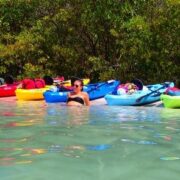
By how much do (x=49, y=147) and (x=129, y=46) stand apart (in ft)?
44.2

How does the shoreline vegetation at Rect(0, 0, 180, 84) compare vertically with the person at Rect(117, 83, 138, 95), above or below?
above

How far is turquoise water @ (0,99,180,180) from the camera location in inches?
140

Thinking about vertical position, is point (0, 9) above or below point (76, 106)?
above

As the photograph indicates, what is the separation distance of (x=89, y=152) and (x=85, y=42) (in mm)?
15721

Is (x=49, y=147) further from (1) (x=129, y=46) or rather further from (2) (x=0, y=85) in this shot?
(1) (x=129, y=46)

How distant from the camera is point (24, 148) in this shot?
4.57 metres

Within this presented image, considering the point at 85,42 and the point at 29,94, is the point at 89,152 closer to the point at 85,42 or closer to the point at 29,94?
the point at 29,94

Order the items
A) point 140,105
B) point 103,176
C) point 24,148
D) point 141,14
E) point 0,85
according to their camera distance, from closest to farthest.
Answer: point 103,176 → point 24,148 → point 140,105 → point 0,85 → point 141,14

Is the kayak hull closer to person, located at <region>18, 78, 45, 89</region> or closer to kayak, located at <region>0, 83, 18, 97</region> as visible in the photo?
person, located at <region>18, 78, 45, 89</region>

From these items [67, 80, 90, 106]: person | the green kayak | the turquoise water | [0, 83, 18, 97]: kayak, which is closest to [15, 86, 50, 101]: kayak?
[0, 83, 18, 97]: kayak

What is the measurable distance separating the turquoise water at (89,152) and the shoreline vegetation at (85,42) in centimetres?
1059

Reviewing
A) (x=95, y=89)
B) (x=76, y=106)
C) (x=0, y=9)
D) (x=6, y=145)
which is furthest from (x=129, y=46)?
(x=6, y=145)

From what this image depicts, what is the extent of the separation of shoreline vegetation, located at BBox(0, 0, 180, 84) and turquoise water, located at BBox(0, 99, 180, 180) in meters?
10.6

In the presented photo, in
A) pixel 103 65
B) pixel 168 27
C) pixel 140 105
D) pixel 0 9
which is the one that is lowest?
pixel 140 105
